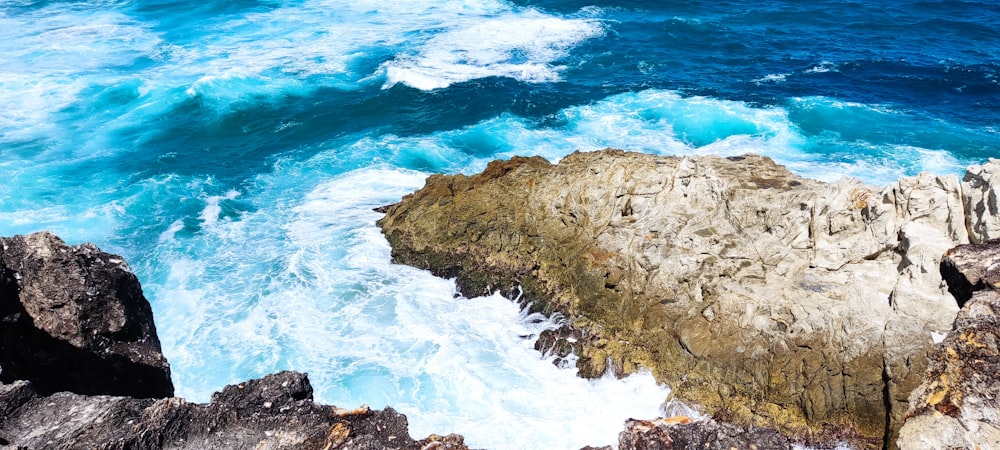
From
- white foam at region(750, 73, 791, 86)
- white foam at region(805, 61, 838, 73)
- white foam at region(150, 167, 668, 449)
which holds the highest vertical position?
white foam at region(805, 61, 838, 73)

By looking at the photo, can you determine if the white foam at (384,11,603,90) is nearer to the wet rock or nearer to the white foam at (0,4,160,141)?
the white foam at (0,4,160,141)

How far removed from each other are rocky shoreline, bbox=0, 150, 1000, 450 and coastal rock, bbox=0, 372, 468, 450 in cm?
3

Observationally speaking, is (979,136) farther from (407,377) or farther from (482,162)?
(407,377)

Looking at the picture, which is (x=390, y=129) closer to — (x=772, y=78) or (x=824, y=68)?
(x=772, y=78)

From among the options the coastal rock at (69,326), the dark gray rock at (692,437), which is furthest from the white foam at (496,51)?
the dark gray rock at (692,437)

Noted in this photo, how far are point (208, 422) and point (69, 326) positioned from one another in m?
3.00

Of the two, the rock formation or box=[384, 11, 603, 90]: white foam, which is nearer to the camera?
the rock formation

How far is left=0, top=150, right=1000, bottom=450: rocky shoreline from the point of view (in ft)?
28.9

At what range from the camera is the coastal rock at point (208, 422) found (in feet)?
26.5

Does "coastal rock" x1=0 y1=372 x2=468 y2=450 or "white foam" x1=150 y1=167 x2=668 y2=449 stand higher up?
"coastal rock" x1=0 y1=372 x2=468 y2=450

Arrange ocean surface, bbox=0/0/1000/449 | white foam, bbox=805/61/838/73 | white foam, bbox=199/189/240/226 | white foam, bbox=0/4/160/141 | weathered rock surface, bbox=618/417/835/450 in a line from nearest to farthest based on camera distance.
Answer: weathered rock surface, bbox=618/417/835/450, ocean surface, bbox=0/0/1000/449, white foam, bbox=199/189/240/226, white foam, bbox=0/4/160/141, white foam, bbox=805/61/838/73

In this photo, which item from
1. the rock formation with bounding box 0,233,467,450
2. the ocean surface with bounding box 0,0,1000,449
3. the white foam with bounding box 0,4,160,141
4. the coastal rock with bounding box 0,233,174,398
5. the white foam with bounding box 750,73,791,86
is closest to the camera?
the rock formation with bounding box 0,233,467,450

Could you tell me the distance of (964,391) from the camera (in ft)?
29.4

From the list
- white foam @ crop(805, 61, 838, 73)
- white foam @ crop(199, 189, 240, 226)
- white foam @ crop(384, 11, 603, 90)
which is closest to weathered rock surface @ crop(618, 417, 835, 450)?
white foam @ crop(199, 189, 240, 226)
